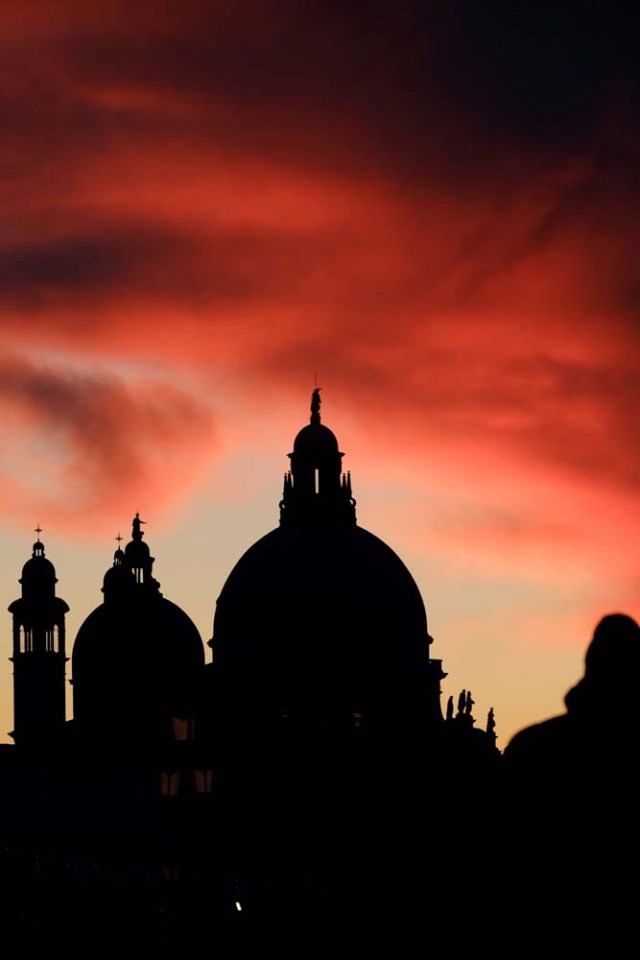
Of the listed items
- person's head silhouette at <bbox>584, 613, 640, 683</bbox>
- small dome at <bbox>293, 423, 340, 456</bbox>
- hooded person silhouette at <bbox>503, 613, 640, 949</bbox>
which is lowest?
hooded person silhouette at <bbox>503, 613, 640, 949</bbox>

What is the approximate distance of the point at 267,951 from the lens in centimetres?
4225

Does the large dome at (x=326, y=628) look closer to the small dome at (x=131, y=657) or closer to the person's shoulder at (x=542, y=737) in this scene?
the small dome at (x=131, y=657)

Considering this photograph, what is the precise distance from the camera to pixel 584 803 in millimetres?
11758

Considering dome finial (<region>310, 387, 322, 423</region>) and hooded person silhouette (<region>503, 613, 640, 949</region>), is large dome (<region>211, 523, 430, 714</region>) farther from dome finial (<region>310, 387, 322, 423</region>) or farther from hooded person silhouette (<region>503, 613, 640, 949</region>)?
hooded person silhouette (<region>503, 613, 640, 949</region>)

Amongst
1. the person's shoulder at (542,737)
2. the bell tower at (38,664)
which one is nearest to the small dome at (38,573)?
the bell tower at (38,664)

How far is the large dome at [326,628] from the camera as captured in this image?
135875mm

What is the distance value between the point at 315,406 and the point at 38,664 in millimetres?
28120

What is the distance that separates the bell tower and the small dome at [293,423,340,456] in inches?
777

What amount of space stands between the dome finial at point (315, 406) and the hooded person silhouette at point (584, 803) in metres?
141

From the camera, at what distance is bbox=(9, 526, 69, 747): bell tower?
135 m

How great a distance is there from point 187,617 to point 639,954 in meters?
126

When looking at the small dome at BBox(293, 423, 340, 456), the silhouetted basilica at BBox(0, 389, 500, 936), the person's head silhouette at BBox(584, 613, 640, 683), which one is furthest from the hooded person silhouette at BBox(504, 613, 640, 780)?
the small dome at BBox(293, 423, 340, 456)

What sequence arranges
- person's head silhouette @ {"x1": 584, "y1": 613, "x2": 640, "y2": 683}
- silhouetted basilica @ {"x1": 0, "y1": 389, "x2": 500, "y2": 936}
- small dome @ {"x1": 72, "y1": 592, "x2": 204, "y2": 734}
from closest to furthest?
1. person's head silhouette @ {"x1": 584, "y1": 613, "x2": 640, "y2": 683}
2. silhouetted basilica @ {"x1": 0, "y1": 389, "x2": 500, "y2": 936}
3. small dome @ {"x1": 72, "y1": 592, "x2": 204, "y2": 734}

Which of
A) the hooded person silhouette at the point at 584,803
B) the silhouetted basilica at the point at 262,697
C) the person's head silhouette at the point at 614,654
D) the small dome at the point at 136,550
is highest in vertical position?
the small dome at the point at 136,550
